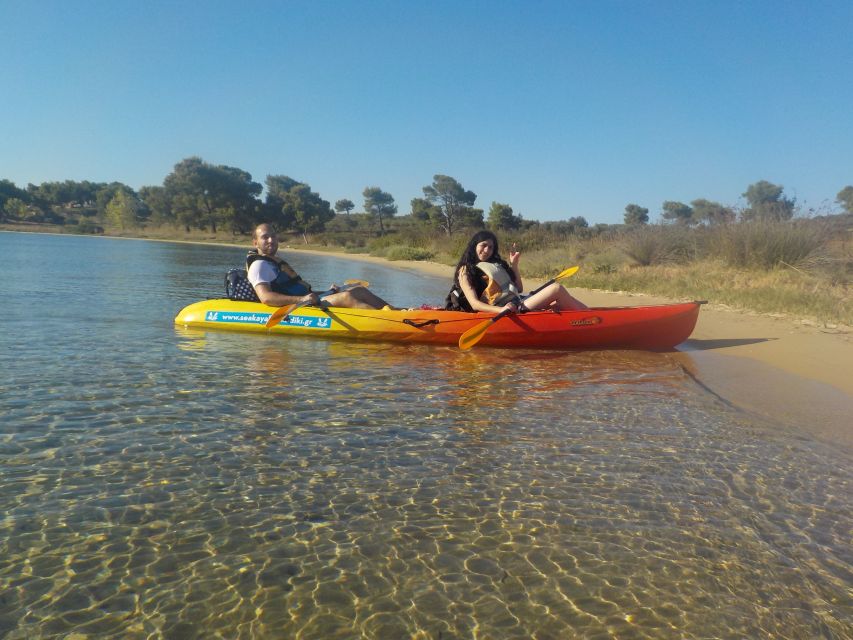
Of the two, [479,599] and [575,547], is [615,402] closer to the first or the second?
[575,547]

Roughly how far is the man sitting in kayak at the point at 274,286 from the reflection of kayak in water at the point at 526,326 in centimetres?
28

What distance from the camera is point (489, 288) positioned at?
740 centimetres

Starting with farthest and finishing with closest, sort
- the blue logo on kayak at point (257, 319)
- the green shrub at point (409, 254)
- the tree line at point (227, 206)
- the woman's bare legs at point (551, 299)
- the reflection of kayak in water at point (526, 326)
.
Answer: the tree line at point (227, 206) → the green shrub at point (409, 254) → the blue logo on kayak at point (257, 319) → the woman's bare legs at point (551, 299) → the reflection of kayak in water at point (526, 326)

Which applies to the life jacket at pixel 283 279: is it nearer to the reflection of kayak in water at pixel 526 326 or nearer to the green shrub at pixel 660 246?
the reflection of kayak in water at pixel 526 326

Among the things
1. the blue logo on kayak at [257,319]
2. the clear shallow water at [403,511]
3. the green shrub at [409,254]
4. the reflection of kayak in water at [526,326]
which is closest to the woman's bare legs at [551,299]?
the reflection of kayak in water at [526,326]

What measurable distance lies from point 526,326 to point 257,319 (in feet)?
11.3

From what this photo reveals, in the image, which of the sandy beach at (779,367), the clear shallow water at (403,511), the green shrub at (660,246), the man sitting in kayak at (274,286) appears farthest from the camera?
the green shrub at (660,246)

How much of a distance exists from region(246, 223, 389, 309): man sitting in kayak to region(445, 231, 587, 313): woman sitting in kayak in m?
1.28

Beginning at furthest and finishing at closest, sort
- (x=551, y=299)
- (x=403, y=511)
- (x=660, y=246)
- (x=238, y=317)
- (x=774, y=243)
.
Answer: (x=660, y=246) < (x=774, y=243) < (x=238, y=317) < (x=551, y=299) < (x=403, y=511)

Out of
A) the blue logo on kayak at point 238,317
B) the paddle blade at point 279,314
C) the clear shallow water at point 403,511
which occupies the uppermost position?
the paddle blade at point 279,314

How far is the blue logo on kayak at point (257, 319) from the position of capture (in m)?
7.61

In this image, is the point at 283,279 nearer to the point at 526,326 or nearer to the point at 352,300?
the point at 352,300

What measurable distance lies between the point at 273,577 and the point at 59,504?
1241 millimetres

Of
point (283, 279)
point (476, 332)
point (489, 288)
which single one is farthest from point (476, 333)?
point (283, 279)
